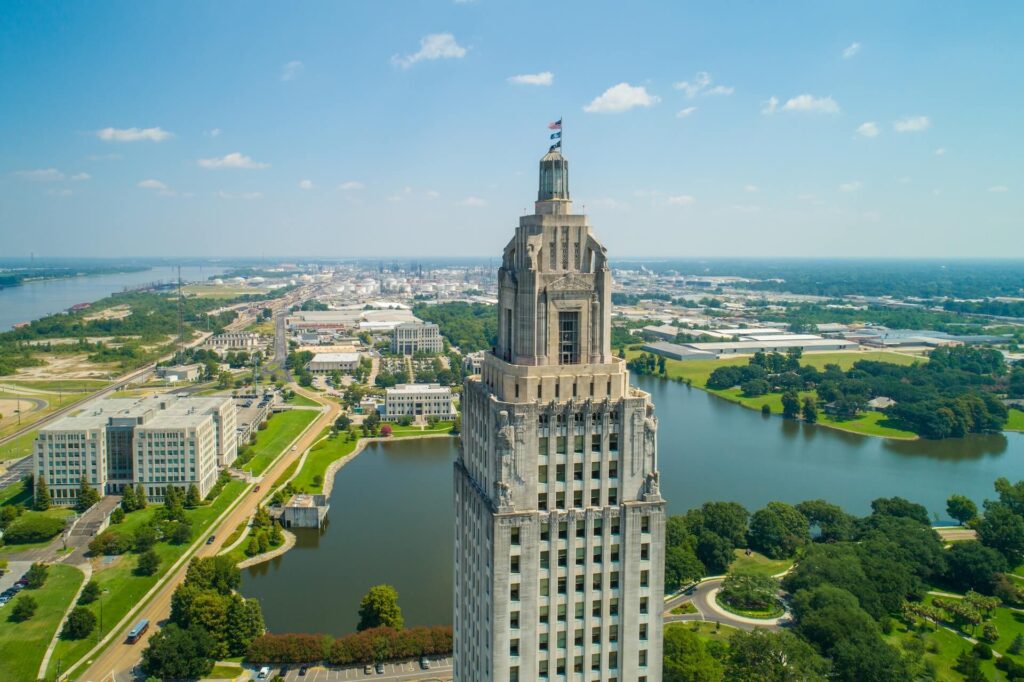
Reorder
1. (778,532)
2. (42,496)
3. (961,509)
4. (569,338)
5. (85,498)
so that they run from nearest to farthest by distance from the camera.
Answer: (569,338) → (778,532) → (961,509) → (85,498) → (42,496)

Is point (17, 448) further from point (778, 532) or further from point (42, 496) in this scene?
point (778, 532)

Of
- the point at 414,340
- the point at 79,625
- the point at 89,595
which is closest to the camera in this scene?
the point at 79,625

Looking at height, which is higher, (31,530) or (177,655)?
(31,530)

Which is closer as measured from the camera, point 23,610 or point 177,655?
point 177,655

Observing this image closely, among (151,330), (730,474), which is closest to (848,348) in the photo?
(730,474)

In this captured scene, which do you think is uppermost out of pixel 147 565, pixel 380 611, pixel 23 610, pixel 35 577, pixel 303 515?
pixel 380 611

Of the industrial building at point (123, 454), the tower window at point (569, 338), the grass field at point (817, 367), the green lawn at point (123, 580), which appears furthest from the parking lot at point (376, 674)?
the grass field at point (817, 367)

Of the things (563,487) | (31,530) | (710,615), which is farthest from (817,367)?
(563,487)
